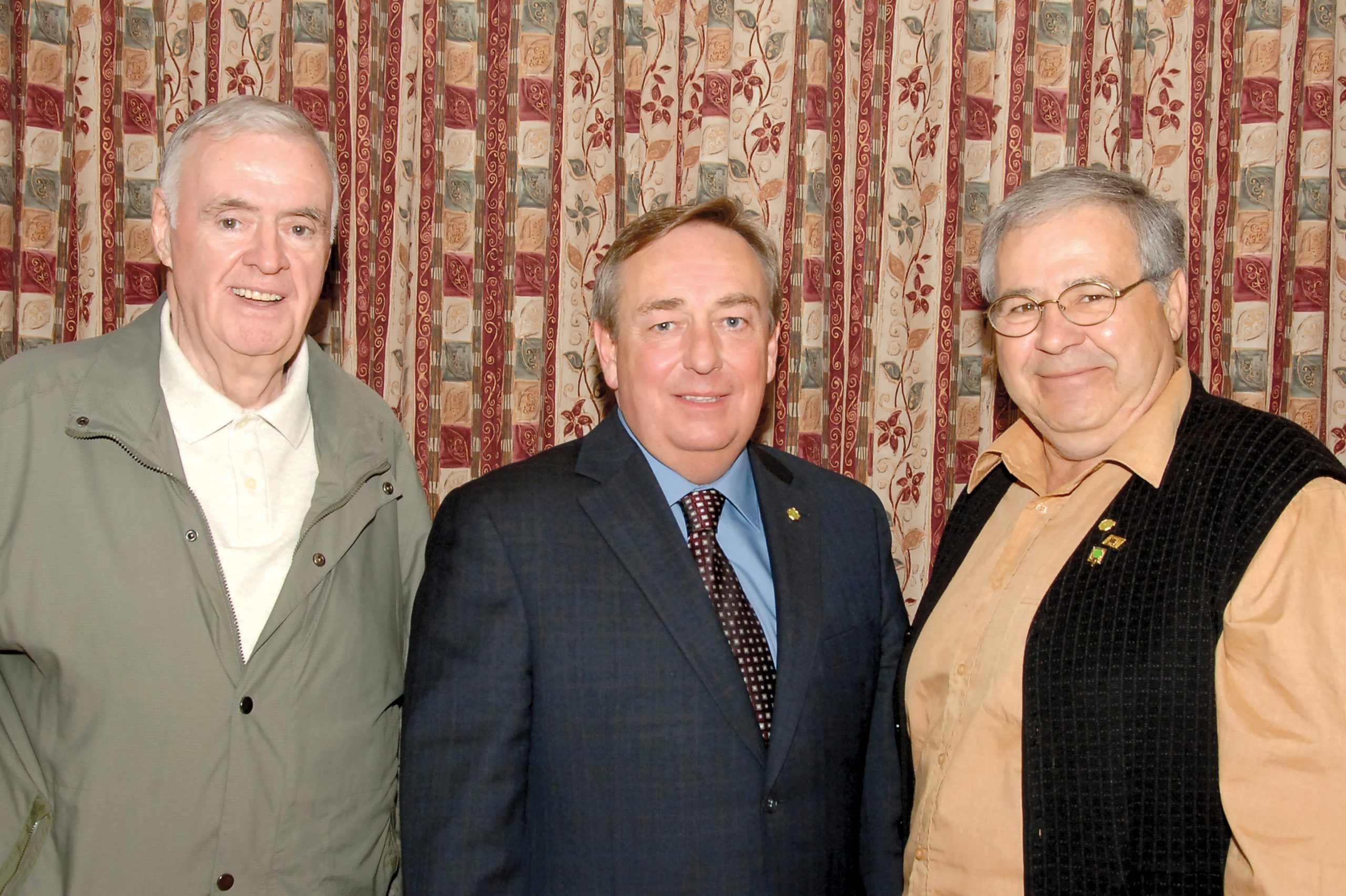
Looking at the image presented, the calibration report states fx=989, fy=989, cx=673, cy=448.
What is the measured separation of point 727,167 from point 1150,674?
5.42ft

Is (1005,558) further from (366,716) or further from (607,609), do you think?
(366,716)

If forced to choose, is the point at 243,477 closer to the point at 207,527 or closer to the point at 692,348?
the point at 207,527

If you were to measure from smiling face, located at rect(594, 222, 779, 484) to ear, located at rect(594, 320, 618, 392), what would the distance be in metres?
0.03

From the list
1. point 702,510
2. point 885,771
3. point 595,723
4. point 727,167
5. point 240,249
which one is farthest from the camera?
point 727,167

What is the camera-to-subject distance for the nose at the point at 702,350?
1700 mm

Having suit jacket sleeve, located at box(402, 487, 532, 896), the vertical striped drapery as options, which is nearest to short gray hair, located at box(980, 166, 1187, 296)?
the vertical striped drapery

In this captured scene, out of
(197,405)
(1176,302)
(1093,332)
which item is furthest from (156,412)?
(1176,302)

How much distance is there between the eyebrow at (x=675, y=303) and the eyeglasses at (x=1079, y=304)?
1.53 feet

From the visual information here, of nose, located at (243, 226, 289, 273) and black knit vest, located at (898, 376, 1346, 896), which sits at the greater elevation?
nose, located at (243, 226, 289, 273)

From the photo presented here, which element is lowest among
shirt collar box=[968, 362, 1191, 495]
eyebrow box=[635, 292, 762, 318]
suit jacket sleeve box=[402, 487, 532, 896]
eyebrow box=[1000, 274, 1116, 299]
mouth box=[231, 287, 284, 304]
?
suit jacket sleeve box=[402, 487, 532, 896]

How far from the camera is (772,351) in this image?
6.20 feet

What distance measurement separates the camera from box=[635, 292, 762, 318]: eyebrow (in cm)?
174

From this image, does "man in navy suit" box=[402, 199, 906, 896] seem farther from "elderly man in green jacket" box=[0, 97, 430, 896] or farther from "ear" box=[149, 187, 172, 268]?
"ear" box=[149, 187, 172, 268]

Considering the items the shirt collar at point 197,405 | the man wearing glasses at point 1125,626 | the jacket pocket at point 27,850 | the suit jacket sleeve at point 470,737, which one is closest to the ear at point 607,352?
the suit jacket sleeve at point 470,737
